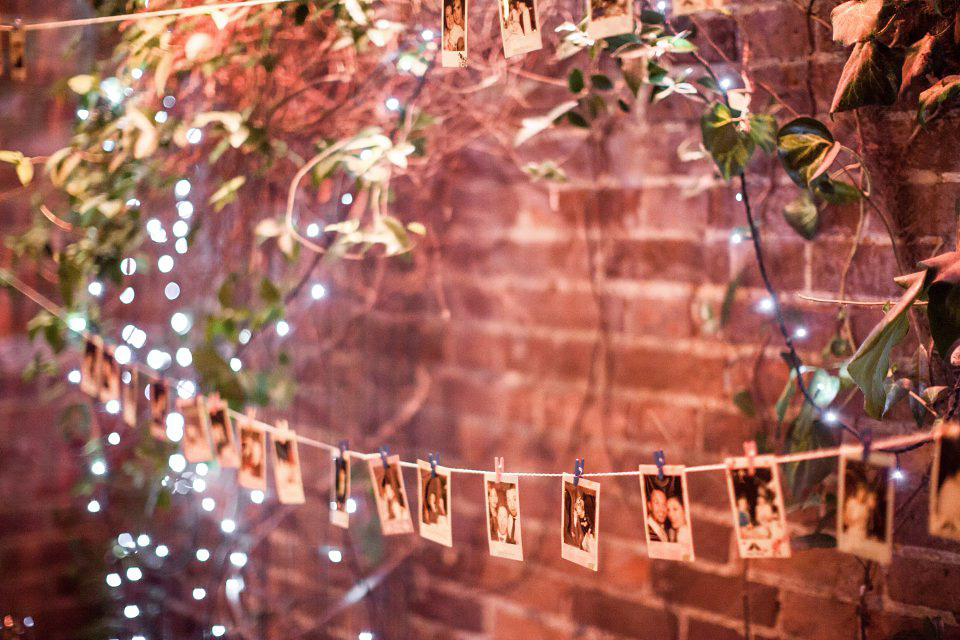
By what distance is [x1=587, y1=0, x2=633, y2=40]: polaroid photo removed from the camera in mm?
1012

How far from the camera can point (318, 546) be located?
6.31ft

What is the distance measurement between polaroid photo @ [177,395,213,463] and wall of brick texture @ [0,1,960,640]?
0.33 meters

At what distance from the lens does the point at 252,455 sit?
147 centimetres

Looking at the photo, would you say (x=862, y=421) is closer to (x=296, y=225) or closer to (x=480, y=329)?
(x=480, y=329)

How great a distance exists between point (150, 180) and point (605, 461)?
3.61 feet

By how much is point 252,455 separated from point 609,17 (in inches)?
33.9

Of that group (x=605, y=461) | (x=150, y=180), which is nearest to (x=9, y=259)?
(x=150, y=180)

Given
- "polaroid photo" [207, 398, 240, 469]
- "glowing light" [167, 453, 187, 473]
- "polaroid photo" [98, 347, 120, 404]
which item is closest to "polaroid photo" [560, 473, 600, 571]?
"polaroid photo" [207, 398, 240, 469]

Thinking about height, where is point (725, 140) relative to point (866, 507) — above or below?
above

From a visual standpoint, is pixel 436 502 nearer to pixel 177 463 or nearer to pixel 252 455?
pixel 252 455

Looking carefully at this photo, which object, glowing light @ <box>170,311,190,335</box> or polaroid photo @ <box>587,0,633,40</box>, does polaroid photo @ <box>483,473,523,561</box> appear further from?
glowing light @ <box>170,311,190,335</box>

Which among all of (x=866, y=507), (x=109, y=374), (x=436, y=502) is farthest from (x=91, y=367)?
(x=866, y=507)

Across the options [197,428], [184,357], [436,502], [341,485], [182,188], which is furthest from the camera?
[184,357]

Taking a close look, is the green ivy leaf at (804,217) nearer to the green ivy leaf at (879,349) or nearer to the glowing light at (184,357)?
the green ivy leaf at (879,349)
